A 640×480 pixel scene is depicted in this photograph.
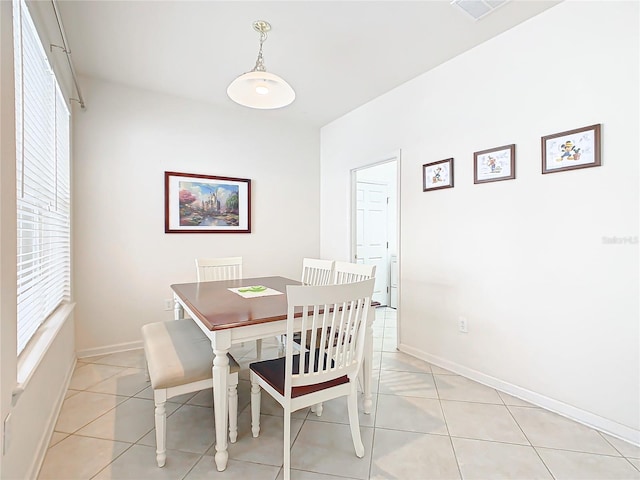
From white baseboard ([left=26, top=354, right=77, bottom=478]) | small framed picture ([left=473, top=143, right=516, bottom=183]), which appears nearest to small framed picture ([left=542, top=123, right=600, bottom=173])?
small framed picture ([left=473, top=143, right=516, bottom=183])

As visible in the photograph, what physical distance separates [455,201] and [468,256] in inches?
18.1

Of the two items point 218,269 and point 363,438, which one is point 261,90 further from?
point 363,438

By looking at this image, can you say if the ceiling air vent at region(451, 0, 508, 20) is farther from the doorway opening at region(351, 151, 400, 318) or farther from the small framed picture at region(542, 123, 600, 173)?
the doorway opening at region(351, 151, 400, 318)

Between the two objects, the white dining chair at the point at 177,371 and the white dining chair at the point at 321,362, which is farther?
the white dining chair at the point at 177,371

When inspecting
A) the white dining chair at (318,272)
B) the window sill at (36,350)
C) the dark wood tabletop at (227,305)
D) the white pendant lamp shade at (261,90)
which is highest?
the white pendant lamp shade at (261,90)

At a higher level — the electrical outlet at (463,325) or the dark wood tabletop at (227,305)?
the dark wood tabletop at (227,305)

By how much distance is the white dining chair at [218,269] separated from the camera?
3008 mm

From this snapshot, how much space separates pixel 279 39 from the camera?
2.47 meters

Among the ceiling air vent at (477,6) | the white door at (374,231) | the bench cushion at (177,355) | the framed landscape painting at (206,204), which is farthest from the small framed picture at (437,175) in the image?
the bench cushion at (177,355)

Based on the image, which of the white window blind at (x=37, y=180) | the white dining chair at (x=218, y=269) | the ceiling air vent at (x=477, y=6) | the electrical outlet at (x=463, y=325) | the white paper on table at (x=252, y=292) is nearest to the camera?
the white window blind at (x=37, y=180)

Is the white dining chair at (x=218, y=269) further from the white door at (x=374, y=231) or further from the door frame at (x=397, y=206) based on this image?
the white door at (x=374, y=231)

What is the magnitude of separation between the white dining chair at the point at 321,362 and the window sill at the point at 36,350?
98cm

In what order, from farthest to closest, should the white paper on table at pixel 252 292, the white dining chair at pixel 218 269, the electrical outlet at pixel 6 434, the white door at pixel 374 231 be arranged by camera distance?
the white door at pixel 374 231
the white dining chair at pixel 218 269
the white paper on table at pixel 252 292
the electrical outlet at pixel 6 434

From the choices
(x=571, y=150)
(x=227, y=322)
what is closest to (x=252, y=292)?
(x=227, y=322)
